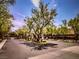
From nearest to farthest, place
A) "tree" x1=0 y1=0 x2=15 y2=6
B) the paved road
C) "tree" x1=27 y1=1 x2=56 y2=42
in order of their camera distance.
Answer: the paved road, "tree" x1=0 y1=0 x2=15 y2=6, "tree" x1=27 y1=1 x2=56 y2=42

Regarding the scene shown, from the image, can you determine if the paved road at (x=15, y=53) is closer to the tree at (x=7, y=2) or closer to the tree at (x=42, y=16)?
the tree at (x=7, y=2)

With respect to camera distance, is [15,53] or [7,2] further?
[7,2]

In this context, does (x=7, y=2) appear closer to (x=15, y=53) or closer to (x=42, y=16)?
(x=15, y=53)

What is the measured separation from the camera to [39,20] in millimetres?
28281

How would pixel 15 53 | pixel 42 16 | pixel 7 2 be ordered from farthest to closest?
pixel 42 16, pixel 7 2, pixel 15 53

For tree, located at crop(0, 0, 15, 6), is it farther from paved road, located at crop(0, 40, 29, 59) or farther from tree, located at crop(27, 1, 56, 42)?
tree, located at crop(27, 1, 56, 42)

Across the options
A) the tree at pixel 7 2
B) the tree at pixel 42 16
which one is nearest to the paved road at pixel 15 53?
the tree at pixel 7 2

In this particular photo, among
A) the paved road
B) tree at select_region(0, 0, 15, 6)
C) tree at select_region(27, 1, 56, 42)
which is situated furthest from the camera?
tree at select_region(27, 1, 56, 42)

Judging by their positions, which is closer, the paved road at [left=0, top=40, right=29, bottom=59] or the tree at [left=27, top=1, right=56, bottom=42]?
the paved road at [left=0, top=40, right=29, bottom=59]

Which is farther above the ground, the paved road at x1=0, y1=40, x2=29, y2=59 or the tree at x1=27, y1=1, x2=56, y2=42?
the tree at x1=27, y1=1, x2=56, y2=42

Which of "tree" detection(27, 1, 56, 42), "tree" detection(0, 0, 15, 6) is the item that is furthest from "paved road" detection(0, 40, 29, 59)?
"tree" detection(27, 1, 56, 42)

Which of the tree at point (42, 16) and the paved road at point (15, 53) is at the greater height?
the tree at point (42, 16)

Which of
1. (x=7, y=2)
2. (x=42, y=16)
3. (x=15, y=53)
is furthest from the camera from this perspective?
(x=42, y=16)

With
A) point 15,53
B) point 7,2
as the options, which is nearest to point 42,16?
point 7,2
